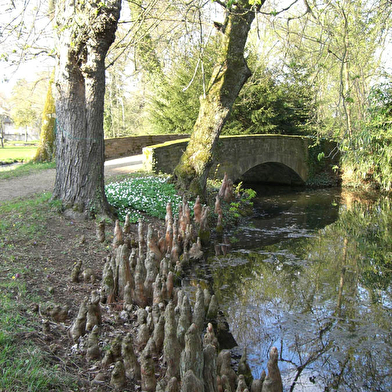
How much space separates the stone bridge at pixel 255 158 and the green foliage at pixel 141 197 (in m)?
1.99


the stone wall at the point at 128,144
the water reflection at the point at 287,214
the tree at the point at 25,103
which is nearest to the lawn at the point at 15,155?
the tree at the point at 25,103

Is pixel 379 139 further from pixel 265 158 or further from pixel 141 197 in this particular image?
pixel 141 197

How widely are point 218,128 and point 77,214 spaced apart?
14.2 ft

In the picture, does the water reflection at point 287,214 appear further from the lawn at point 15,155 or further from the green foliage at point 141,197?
the lawn at point 15,155

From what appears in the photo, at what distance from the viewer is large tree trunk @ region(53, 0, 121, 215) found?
6895 mm

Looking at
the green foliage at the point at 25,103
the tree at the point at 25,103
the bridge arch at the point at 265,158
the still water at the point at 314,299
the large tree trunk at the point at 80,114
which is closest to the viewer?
the still water at the point at 314,299

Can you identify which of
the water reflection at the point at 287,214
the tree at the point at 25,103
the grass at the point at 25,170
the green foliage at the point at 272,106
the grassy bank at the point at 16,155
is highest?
the tree at the point at 25,103

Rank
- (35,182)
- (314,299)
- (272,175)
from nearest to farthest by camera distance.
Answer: (314,299) < (35,182) < (272,175)

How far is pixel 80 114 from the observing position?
23.2ft

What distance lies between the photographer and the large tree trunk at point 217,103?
9.40m

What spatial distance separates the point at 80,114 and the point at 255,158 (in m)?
10.2

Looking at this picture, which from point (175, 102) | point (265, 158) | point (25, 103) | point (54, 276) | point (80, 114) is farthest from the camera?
point (25, 103)

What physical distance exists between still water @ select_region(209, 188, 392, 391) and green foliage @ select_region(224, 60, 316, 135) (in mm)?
9340

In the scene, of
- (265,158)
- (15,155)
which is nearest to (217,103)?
(265,158)
